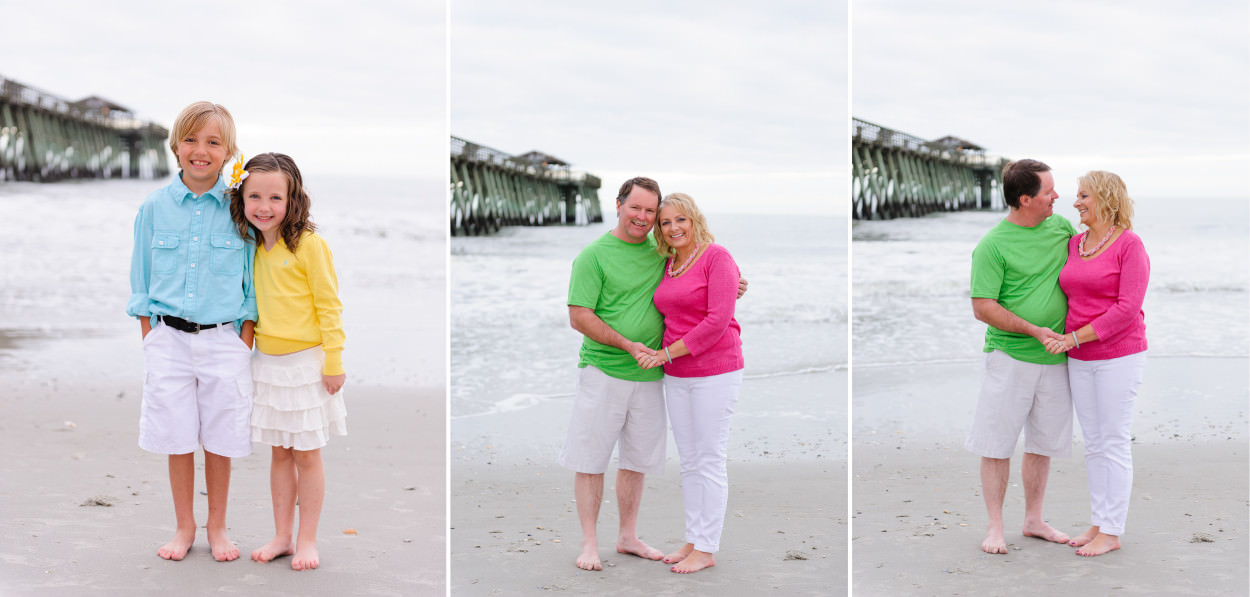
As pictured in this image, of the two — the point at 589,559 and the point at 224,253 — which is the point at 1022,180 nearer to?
the point at 589,559

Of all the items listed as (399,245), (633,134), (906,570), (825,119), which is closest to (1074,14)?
(825,119)

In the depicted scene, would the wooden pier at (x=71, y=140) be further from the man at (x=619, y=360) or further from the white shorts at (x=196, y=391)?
the man at (x=619, y=360)

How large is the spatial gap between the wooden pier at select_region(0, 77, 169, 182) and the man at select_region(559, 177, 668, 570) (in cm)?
2744

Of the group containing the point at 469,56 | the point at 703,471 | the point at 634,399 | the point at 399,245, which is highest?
the point at 469,56

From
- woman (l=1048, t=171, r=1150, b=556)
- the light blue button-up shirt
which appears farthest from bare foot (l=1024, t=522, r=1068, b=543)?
the light blue button-up shirt

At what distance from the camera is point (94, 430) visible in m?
6.39

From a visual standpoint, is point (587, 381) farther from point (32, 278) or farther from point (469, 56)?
point (469, 56)

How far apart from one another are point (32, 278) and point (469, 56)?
10.3m

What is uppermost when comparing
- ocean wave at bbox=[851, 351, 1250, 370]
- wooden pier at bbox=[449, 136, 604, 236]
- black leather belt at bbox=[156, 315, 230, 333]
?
wooden pier at bbox=[449, 136, 604, 236]

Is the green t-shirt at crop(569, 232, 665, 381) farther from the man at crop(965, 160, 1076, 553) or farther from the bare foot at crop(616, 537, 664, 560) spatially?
the man at crop(965, 160, 1076, 553)

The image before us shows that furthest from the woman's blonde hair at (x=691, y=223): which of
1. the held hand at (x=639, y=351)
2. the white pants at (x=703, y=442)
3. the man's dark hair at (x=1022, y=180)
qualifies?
the man's dark hair at (x=1022, y=180)

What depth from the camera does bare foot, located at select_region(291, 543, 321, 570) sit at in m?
3.91

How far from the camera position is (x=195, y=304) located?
3.78 m

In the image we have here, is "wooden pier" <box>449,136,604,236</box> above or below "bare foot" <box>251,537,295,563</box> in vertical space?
above
